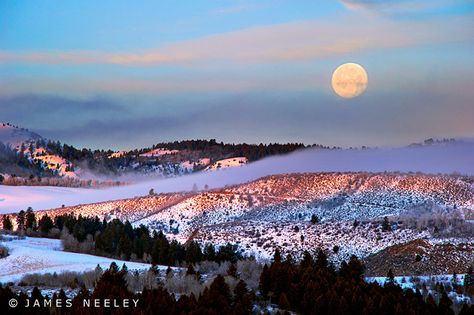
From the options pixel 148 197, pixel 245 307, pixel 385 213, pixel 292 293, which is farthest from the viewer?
pixel 148 197

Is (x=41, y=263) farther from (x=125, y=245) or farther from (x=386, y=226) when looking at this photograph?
(x=386, y=226)

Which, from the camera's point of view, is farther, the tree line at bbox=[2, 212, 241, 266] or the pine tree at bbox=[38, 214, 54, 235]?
the pine tree at bbox=[38, 214, 54, 235]

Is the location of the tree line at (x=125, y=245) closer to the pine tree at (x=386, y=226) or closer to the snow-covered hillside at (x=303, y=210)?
the snow-covered hillside at (x=303, y=210)

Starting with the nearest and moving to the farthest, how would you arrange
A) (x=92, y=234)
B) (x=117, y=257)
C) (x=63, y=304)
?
(x=63, y=304) → (x=117, y=257) → (x=92, y=234)

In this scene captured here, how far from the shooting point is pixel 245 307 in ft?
179

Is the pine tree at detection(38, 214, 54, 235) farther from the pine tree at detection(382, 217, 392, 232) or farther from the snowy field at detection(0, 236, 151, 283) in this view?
the pine tree at detection(382, 217, 392, 232)

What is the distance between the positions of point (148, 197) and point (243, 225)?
52030 millimetres

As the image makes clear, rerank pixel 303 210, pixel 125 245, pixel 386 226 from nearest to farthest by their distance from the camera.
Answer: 1. pixel 125 245
2. pixel 386 226
3. pixel 303 210

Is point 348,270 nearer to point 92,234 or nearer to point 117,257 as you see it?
point 117,257

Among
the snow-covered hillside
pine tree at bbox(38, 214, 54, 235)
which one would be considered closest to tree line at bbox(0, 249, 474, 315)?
the snow-covered hillside

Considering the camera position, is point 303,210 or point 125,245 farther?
point 303,210

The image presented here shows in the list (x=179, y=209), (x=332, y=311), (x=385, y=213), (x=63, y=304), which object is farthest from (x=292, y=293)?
(x=179, y=209)

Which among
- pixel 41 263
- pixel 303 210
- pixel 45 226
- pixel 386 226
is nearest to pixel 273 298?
pixel 41 263

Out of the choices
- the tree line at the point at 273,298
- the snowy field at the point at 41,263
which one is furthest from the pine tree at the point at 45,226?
the tree line at the point at 273,298
